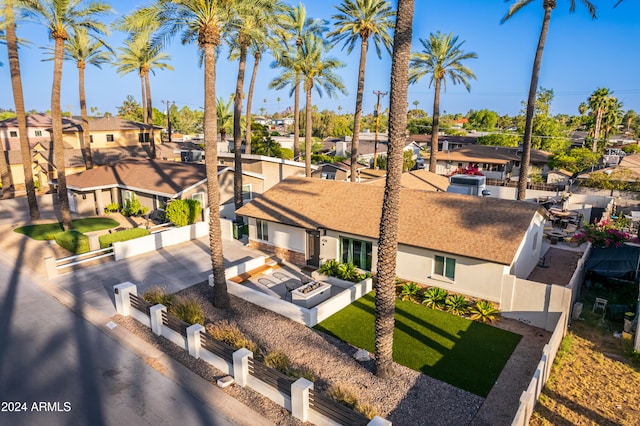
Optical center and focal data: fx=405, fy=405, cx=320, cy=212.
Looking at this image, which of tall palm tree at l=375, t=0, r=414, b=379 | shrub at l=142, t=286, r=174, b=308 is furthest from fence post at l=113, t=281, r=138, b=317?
tall palm tree at l=375, t=0, r=414, b=379

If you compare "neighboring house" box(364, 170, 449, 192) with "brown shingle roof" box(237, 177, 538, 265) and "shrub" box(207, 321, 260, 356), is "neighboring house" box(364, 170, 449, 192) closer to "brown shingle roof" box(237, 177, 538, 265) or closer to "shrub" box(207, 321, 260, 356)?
"brown shingle roof" box(237, 177, 538, 265)

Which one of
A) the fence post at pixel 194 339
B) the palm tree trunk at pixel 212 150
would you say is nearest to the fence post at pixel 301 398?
the fence post at pixel 194 339

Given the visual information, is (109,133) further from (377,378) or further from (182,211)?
(377,378)

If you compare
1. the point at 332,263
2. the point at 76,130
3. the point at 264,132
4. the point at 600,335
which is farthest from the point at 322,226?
the point at 264,132

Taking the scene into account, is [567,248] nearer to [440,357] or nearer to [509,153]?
[440,357]

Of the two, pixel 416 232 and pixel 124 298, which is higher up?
pixel 416 232

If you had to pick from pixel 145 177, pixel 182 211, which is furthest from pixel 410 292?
pixel 145 177
